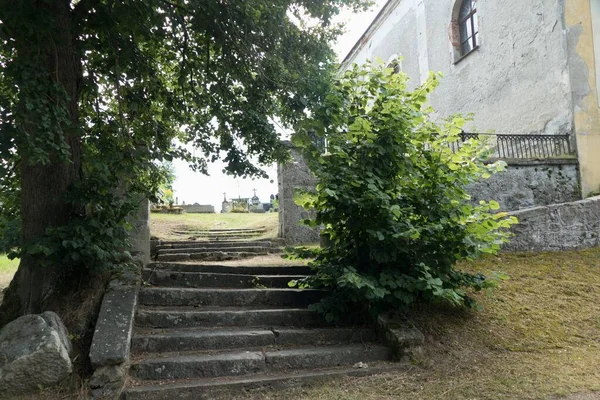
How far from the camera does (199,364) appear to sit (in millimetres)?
3838

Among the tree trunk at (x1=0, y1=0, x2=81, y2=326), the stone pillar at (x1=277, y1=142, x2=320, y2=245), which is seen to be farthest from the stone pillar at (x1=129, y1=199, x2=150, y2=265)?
the stone pillar at (x1=277, y1=142, x2=320, y2=245)

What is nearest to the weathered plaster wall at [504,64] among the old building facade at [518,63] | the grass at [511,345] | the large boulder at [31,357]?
the old building facade at [518,63]

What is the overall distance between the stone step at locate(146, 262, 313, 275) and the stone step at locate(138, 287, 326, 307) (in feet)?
2.25

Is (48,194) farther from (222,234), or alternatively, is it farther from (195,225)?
(195,225)

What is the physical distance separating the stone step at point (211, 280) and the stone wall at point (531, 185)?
4856mm

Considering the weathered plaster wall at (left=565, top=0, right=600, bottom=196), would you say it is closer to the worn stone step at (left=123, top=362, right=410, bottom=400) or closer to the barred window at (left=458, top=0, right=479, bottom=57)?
the barred window at (left=458, top=0, right=479, bottom=57)

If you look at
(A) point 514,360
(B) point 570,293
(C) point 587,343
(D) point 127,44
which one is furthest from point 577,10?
(D) point 127,44

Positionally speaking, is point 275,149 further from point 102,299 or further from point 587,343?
point 587,343

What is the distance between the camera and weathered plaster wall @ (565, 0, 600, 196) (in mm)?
9992

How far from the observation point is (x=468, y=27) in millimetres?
14266

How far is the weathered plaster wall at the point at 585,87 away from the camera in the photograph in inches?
393

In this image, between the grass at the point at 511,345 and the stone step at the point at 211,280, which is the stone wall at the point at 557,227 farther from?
the stone step at the point at 211,280

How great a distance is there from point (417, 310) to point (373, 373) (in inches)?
47.2

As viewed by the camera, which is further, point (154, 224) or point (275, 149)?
point (154, 224)
